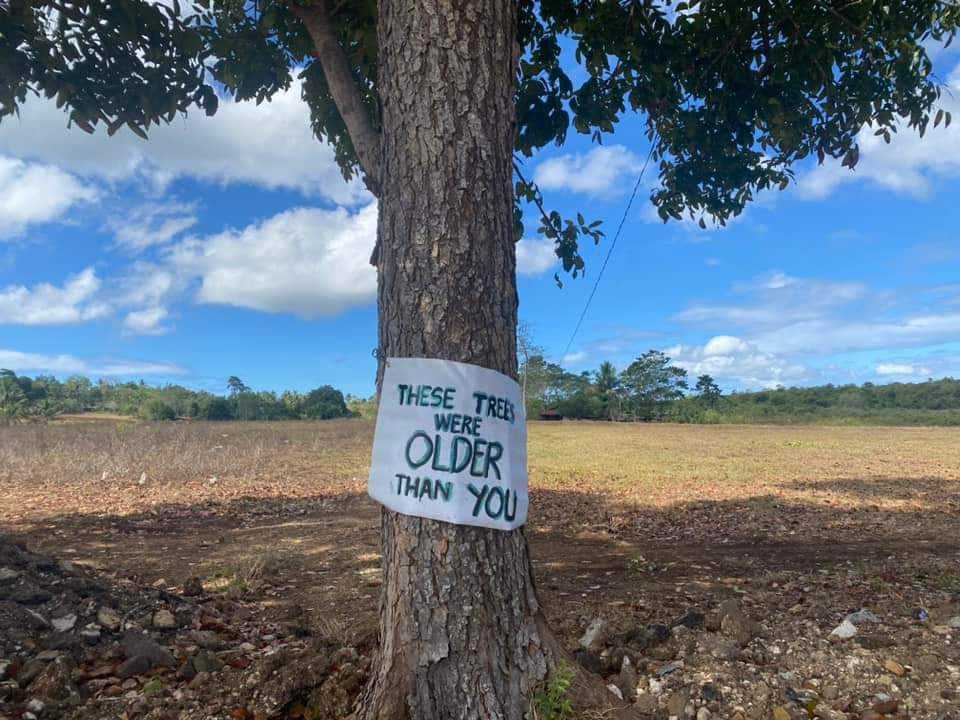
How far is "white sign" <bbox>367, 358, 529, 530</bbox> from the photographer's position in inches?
94.0

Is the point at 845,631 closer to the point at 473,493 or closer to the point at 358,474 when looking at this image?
the point at 473,493

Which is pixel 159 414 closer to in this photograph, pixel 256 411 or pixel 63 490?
pixel 256 411

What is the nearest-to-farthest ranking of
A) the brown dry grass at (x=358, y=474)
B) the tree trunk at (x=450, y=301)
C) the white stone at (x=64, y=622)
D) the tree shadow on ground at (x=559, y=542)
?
the tree trunk at (x=450, y=301) < the white stone at (x=64, y=622) < the tree shadow on ground at (x=559, y=542) < the brown dry grass at (x=358, y=474)

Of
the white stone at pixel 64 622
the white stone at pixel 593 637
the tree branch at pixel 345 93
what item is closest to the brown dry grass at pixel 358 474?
the white stone at pixel 593 637

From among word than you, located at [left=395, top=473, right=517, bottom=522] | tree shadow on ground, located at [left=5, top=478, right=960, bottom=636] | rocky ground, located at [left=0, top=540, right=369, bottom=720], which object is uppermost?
word than you, located at [left=395, top=473, right=517, bottom=522]

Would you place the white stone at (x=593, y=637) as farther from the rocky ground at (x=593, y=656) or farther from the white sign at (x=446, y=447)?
the white sign at (x=446, y=447)

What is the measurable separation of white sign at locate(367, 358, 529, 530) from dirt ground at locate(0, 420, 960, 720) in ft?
3.35

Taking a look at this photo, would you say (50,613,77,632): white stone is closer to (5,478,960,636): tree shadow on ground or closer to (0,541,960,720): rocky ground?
(0,541,960,720): rocky ground

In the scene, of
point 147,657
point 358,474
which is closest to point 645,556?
point 147,657

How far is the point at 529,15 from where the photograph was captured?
523 centimetres

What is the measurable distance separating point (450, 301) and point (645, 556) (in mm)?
3772

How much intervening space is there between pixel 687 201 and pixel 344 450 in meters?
12.2

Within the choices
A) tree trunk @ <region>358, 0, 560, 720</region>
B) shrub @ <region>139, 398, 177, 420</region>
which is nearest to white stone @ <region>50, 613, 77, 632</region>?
tree trunk @ <region>358, 0, 560, 720</region>

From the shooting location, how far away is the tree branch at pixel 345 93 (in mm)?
3097
